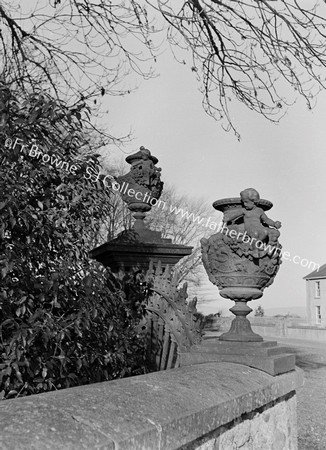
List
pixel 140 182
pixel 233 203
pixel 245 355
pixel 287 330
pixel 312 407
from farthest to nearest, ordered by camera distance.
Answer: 1. pixel 287 330
2. pixel 312 407
3. pixel 140 182
4. pixel 233 203
5. pixel 245 355

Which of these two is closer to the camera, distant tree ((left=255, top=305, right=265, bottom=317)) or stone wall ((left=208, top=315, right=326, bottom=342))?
→ stone wall ((left=208, top=315, right=326, bottom=342))

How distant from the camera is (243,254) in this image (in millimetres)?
3688

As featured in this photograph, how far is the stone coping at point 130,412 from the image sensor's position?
63.0 inches

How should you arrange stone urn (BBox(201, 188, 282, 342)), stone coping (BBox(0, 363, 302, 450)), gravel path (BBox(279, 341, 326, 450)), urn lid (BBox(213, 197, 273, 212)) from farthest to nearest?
gravel path (BBox(279, 341, 326, 450)) → urn lid (BBox(213, 197, 273, 212)) → stone urn (BBox(201, 188, 282, 342)) → stone coping (BBox(0, 363, 302, 450))

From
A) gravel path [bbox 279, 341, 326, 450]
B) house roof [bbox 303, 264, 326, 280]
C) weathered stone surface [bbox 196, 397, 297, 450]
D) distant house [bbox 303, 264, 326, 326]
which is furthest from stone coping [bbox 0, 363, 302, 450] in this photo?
house roof [bbox 303, 264, 326, 280]

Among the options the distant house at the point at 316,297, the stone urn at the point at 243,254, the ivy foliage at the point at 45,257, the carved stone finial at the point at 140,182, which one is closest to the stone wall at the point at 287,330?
the distant house at the point at 316,297

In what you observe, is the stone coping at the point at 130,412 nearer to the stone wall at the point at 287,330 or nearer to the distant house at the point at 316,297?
the stone wall at the point at 287,330

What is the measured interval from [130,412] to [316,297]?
45360 millimetres

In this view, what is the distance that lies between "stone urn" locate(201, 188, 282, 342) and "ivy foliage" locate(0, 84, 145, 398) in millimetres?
878

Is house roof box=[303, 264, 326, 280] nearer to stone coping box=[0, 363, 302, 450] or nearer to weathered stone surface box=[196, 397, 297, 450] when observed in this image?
weathered stone surface box=[196, 397, 297, 450]

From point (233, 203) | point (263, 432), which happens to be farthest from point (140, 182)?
point (263, 432)

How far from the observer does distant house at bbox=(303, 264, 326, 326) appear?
43.5m

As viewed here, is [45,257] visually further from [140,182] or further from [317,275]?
[317,275]

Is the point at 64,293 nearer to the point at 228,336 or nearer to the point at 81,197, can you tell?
the point at 81,197
